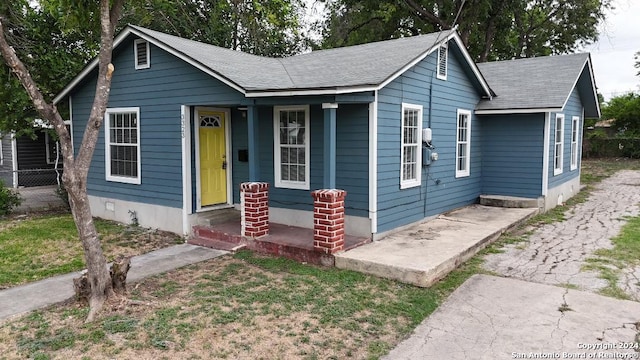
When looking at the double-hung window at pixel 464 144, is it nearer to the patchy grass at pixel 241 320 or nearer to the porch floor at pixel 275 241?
the porch floor at pixel 275 241

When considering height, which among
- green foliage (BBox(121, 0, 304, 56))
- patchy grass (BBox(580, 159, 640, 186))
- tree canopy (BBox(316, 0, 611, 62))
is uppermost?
tree canopy (BBox(316, 0, 611, 62))

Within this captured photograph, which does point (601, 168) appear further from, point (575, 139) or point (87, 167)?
point (87, 167)

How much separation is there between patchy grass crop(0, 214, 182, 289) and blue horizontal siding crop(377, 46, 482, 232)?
395 centimetres

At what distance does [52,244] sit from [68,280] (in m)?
2.19

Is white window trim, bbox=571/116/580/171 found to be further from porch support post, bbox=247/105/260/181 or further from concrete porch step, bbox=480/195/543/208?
porch support post, bbox=247/105/260/181

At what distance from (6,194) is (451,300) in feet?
35.4

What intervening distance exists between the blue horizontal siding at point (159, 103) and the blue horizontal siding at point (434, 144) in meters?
2.61

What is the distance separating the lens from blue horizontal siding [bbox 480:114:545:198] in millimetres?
10547

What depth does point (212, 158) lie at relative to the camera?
8969 millimetres

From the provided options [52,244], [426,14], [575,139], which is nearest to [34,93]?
[52,244]

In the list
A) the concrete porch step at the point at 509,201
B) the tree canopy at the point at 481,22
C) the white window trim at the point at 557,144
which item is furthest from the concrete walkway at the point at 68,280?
the tree canopy at the point at 481,22

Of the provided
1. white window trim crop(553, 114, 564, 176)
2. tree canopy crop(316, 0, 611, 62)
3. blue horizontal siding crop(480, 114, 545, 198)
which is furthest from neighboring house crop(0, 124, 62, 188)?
white window trim crop(553, 114, 564, 176)

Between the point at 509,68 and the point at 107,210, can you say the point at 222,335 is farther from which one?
the point at 509,68

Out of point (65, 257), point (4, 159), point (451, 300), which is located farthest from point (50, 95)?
point (451, 300)
